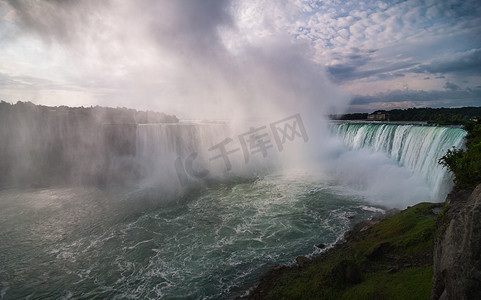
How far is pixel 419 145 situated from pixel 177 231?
61.8 feet

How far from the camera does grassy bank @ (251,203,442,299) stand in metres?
6.08

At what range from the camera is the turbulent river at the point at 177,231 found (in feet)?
31.2

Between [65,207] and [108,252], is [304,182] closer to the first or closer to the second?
[108,252]

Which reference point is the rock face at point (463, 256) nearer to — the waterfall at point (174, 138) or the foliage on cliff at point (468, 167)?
the foliage on cliff at point (468, 167)

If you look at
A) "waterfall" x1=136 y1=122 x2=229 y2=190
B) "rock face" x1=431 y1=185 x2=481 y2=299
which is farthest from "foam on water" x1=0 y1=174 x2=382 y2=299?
"waterfall" x1=136 y1=122 x2=229 y2=190

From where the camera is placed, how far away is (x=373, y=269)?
7.48m

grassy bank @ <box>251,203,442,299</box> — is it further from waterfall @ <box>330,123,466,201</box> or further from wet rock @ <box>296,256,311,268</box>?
waterfall @ <box>330,123,466,201</box>

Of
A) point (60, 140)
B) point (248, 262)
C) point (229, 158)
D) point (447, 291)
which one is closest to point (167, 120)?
point (60, 140)

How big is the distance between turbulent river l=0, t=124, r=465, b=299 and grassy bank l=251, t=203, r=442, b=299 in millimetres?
1224

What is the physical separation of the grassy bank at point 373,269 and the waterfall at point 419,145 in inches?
213

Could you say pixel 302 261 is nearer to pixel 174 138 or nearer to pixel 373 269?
pixel 373 269

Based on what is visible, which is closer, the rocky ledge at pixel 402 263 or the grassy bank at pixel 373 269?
the rocky ledge at pixel 402 263

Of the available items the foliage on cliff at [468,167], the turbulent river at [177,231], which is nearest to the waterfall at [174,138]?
the turbulent river at [177,231]

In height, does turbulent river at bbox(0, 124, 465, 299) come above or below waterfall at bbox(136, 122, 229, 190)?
below
